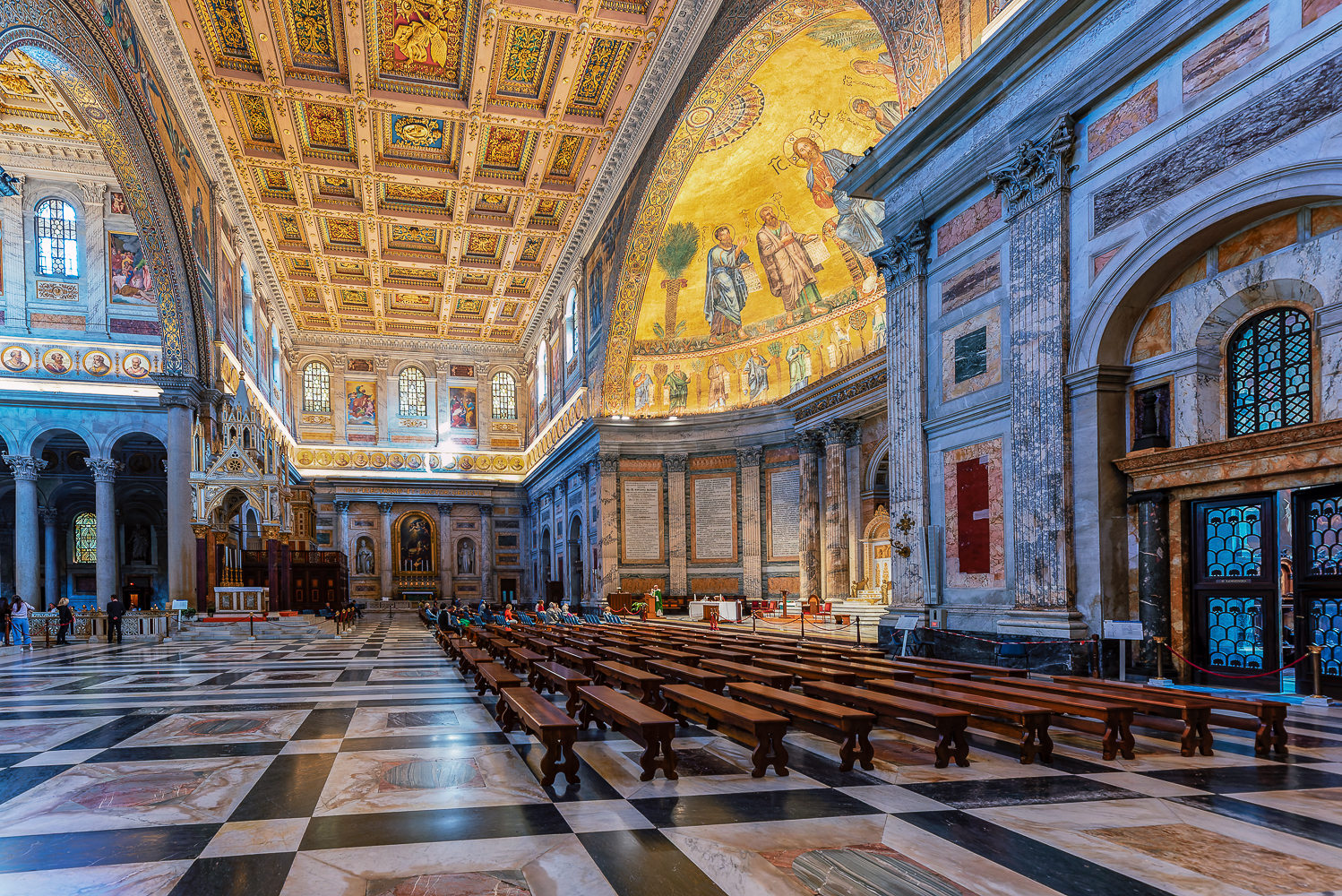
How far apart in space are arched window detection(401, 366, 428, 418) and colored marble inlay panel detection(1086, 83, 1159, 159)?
1444 inches

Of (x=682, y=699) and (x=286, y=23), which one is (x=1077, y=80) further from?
(x=286, y=23)

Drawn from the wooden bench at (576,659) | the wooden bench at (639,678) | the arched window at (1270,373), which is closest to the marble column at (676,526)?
the wooden bench at (576,659)

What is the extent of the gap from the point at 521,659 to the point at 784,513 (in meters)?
19.5

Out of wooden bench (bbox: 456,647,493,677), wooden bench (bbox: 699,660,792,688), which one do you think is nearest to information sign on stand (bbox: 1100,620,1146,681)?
wooden bench (bbox: 699,660,792,688)

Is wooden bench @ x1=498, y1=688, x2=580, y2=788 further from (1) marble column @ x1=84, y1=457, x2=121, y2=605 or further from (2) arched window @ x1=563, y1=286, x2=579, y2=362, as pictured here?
(2) arched window @ x1=563, y1=286, x2=579, y2=362

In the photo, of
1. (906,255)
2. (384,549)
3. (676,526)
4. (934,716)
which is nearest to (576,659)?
(934,716)

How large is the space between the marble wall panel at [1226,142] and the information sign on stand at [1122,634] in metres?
4.45

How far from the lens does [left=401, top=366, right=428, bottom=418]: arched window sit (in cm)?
4238

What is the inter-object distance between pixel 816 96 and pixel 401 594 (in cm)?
2984

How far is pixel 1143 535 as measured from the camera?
966 centimetres

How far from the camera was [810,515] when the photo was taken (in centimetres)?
2631

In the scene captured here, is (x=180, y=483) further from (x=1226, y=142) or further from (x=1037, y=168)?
(x=1226, y=142)

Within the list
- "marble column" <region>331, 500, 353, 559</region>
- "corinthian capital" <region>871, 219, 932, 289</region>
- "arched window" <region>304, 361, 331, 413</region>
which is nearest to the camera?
"corinthian capital" <region>871, 219, 932, 289</region>

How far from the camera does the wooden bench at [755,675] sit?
709 centimetres
